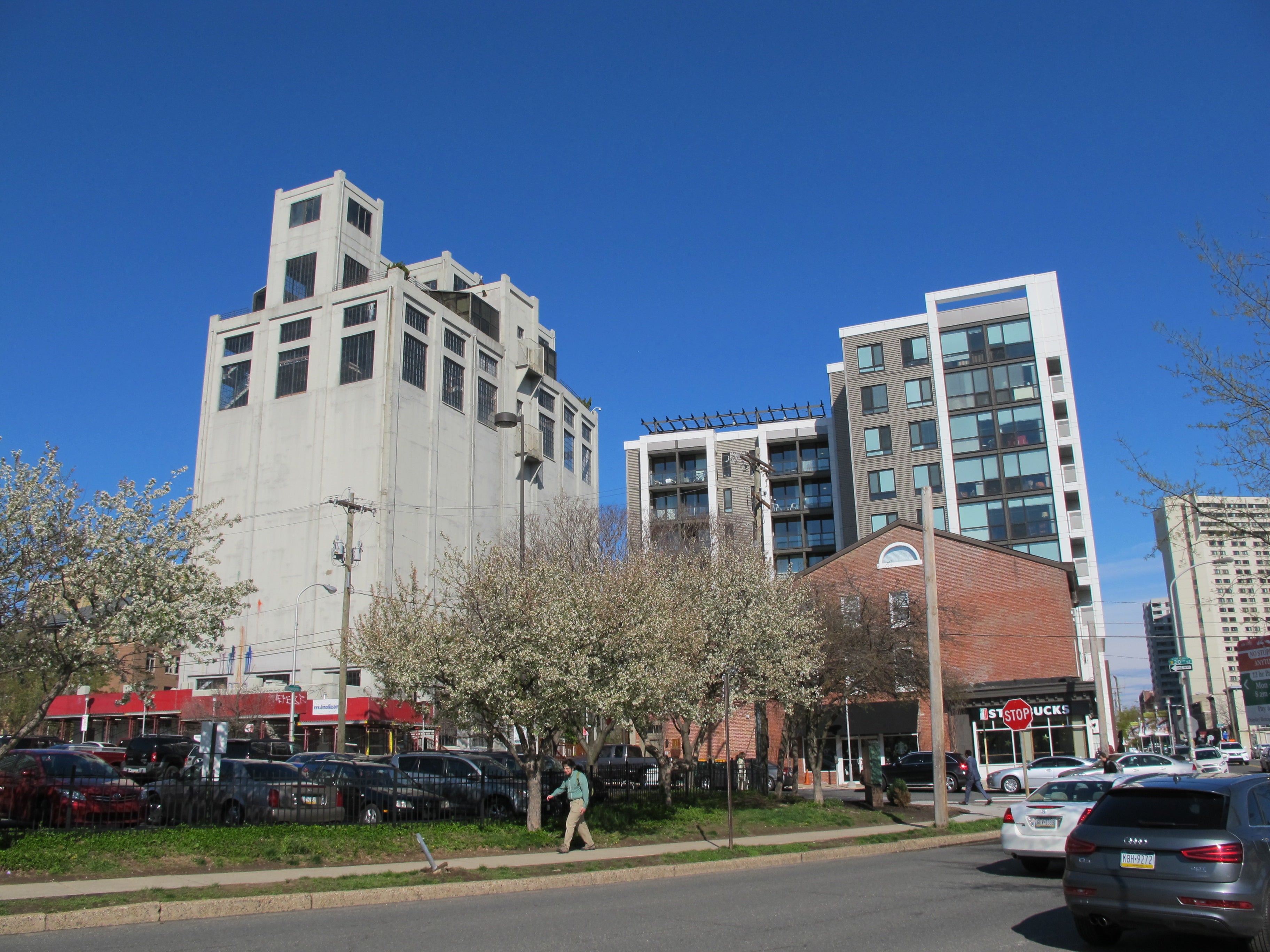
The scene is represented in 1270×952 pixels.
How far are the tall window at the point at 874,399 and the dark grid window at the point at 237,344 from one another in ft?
145

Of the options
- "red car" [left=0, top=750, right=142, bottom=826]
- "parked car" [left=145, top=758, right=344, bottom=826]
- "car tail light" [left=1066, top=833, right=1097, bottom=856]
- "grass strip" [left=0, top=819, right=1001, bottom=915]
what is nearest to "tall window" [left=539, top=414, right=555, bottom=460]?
"parked car" [left=145, top=758, right=344, bottom=826]

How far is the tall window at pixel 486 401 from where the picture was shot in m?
69.6

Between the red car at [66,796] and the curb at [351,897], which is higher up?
the red car at [66,796]

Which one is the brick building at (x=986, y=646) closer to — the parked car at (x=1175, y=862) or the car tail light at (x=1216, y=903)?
the parked car at (x=1175, y=862)

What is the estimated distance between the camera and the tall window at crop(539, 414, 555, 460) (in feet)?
252

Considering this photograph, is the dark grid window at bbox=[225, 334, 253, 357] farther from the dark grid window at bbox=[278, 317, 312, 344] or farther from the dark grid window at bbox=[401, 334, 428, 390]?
the dark grid window at bbox=[401, 334, 428, 390]

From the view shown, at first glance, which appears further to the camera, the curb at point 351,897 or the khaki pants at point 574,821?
the khaki pants at point 574,821

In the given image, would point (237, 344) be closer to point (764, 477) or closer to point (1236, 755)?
point (764, 477)

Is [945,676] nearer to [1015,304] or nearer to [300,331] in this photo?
[1015,304]

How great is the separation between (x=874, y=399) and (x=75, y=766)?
55.0m

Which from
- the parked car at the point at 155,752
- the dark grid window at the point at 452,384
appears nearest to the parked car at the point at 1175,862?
the parked car at the point at 155,752

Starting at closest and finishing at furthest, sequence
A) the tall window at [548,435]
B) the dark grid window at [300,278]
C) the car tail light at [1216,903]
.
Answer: the car tail light at [1216,903] → the dark grid window at [300,278] → the tall window at [548,435]

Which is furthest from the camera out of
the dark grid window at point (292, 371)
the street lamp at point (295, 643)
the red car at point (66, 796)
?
the dark grid window at point (292, 371)

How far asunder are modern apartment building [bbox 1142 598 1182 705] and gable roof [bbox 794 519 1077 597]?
71.3m
